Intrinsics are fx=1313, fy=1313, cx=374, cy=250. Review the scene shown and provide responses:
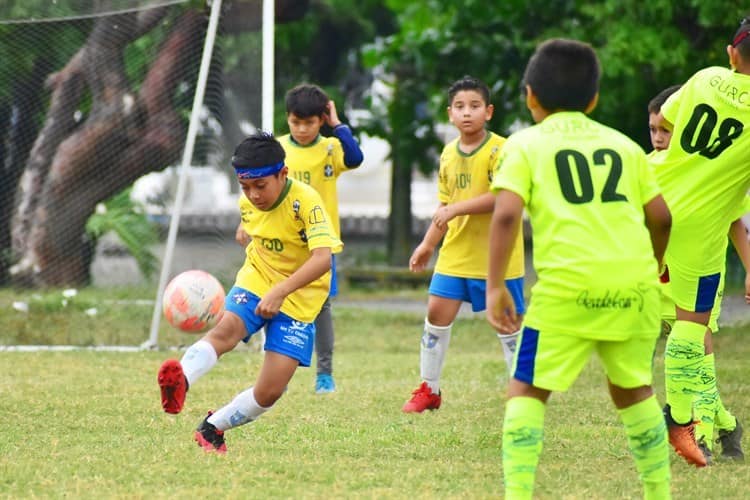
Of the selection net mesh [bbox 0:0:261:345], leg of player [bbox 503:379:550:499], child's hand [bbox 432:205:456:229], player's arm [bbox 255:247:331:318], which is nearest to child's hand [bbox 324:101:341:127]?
child's hand [bbox 432:205:456:229]

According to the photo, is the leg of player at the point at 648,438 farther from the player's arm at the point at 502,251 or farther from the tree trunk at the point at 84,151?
the tree trunk at the point at 84,151

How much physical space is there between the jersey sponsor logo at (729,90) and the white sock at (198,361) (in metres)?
2.58

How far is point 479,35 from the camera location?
17250 mm

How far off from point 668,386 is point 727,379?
3.25 meters

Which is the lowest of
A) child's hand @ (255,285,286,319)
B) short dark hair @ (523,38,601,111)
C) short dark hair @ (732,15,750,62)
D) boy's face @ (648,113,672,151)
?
child's hand @ (255,285,286,319)

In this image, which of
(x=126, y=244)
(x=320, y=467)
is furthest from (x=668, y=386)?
(x=126, y=244)

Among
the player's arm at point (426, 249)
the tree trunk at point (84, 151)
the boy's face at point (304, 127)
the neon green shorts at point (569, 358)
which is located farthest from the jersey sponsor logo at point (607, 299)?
the tree trunk at point (84, 151)

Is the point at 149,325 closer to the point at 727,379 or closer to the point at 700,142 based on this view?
the point at 727,379

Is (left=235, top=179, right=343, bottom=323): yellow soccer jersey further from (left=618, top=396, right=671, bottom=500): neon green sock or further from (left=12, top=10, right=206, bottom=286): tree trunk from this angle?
(left=12, top=10, right=206, bottom=286): tree trunk

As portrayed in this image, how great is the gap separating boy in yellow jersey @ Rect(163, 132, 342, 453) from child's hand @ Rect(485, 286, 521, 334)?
61.7 inches

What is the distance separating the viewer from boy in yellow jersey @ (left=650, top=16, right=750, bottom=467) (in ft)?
19.2

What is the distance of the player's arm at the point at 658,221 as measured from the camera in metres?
4.55

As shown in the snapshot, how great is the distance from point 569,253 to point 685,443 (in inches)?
70.6

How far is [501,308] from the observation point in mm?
4426
